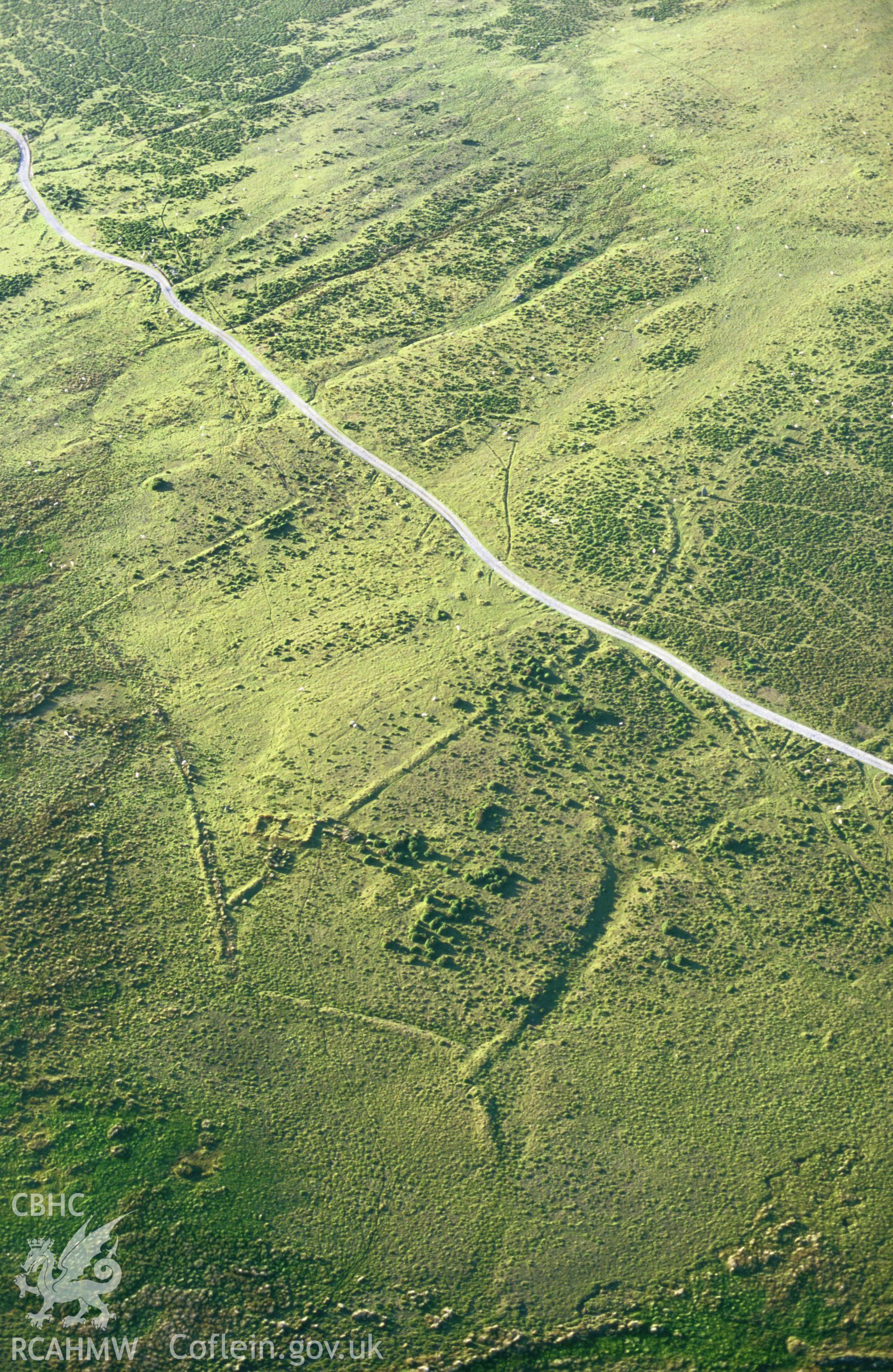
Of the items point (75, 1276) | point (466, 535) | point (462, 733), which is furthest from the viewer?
point (466, 535)

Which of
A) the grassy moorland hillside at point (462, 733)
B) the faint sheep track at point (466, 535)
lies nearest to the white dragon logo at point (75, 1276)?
the grassy moorland hillside at point (462, 733)

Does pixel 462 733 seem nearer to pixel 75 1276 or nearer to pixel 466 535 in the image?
→ pixel 466 535

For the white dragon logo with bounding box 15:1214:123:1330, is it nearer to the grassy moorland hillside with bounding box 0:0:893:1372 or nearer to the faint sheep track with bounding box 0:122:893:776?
the grassy moorland hillside with bounding box 0:0:893:1372

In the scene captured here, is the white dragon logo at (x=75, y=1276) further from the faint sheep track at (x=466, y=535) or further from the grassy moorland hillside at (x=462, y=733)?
the faint sheep track at (x=466, y=535)

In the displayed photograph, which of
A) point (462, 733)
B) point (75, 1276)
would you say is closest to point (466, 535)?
point (462, 733)

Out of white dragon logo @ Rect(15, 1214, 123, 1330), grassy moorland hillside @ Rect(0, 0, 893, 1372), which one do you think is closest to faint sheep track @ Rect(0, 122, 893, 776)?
grassy moorland hillside @ Rect(0, 0, 893, 1372)

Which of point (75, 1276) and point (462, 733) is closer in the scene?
point (75, 1276)
